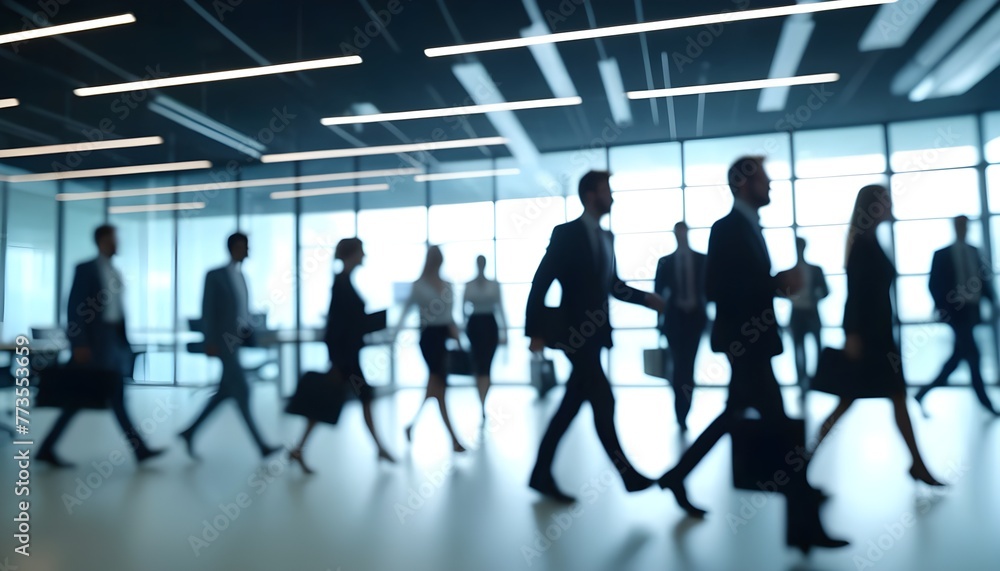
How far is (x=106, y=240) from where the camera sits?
11.7 feet

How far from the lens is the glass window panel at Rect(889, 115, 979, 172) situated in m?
2.70

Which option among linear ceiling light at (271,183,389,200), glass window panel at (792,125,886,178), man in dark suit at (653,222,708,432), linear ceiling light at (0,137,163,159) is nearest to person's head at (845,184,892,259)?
glass window panel at (792,125,886,178)

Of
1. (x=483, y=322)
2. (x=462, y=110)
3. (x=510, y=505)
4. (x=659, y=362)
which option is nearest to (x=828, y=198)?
(x=659, y=362)

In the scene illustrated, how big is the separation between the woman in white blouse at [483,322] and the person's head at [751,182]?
1.23 m

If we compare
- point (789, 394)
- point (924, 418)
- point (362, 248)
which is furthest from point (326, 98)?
point (924, 418)

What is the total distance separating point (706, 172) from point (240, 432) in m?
2.91

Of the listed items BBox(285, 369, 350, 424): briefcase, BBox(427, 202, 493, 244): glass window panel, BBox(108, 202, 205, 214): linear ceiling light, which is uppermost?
BBox(108, 202, 205, 214): linear ceiling light

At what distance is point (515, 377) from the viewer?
2975 millimetres

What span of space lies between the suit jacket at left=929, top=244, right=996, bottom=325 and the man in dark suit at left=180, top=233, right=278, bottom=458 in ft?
11.4

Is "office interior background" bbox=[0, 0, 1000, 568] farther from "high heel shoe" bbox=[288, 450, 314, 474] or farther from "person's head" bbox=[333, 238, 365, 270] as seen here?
"high heel shoe" bbox=[288, 450, 314, 474]

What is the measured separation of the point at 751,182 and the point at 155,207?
3.36 meters

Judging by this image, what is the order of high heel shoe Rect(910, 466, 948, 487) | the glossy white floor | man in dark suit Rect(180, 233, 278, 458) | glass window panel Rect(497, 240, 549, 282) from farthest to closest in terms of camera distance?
man in dark suit Rect(180, 233, 278, 458)
glass window panel Rect(497, 240, 549, 282)
high heel shoe Rect(910, 466, 948, 487)
the glossy white floor

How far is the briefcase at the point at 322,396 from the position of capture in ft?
10.6

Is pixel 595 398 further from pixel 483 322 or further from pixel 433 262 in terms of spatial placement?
pixel 433 262
